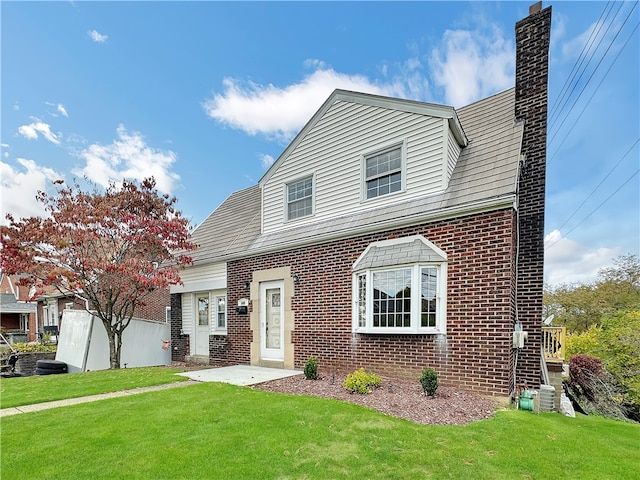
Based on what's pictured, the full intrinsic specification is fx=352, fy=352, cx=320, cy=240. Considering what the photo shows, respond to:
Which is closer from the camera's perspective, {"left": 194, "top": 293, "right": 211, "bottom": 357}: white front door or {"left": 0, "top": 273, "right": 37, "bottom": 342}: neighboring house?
{"left": 194, "top": 293, "right": 211, "bottom": 357}: white front door

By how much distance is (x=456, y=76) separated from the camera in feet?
39.5

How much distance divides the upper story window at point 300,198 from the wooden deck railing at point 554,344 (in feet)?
26.4

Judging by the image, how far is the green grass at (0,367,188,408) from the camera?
6652 mm

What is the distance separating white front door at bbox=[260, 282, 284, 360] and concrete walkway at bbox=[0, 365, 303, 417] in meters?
0.56

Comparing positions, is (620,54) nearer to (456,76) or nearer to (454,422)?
(456,76)

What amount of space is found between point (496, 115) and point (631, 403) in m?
11.0

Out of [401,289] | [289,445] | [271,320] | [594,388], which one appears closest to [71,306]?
[271,320]

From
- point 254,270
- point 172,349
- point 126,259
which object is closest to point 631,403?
point 254,270

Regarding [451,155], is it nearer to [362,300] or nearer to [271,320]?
[362,300]

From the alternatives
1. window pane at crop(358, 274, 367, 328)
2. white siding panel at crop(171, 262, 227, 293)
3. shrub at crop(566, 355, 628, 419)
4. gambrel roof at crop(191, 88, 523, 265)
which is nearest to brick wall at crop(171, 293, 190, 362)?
white siding panel at crop(171, 262, 227, 293)

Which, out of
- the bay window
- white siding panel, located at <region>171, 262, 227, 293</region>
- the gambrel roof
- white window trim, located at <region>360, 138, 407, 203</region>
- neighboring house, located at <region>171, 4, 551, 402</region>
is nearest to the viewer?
neighboring house, located at <region>171, 4, 551, 402</region>

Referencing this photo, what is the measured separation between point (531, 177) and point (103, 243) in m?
12.2

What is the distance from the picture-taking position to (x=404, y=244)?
7738 mm

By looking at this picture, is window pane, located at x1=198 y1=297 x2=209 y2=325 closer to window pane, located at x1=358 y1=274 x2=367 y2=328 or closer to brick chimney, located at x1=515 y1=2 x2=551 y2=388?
window pane, located at x1=358 y1=274 x2=367 y2=328
